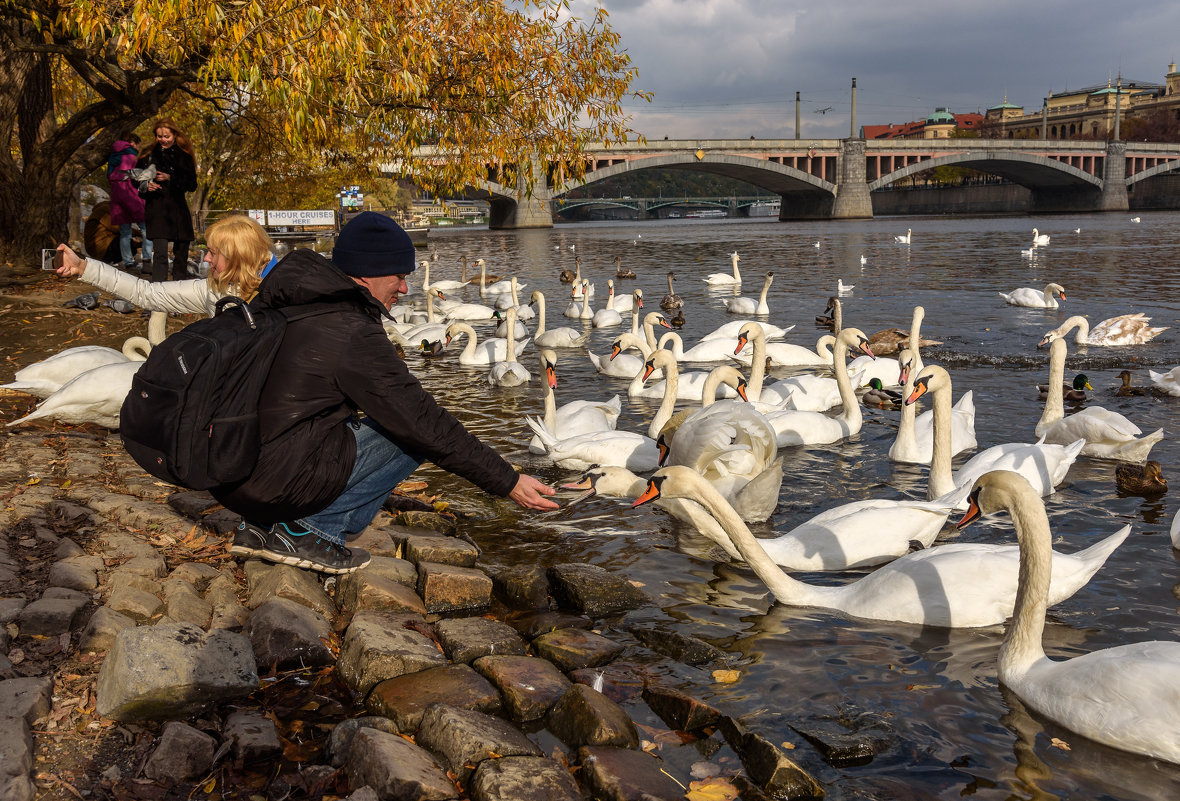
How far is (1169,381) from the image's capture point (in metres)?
10.6

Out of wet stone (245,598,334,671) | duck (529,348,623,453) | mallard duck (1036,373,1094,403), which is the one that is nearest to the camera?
wet stone (245,598,334,671)

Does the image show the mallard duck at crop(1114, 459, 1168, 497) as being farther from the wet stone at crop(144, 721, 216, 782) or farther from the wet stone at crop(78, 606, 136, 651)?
the wet stone at crop(78, 606, 136, 651)

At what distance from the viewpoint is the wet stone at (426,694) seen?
3.71 m

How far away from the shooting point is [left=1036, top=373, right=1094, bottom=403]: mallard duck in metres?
10.7

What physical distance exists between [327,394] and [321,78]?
227 inches

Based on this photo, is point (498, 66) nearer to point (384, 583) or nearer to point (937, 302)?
point (384, 583)

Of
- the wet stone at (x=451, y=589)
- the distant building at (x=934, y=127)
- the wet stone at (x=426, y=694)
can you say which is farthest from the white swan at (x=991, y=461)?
the distant building at (x=934, y=127)

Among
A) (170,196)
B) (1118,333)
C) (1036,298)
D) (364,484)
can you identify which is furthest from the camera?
(1036,298)

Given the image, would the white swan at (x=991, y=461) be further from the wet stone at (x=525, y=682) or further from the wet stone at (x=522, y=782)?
the wet stone at (x=522, y=782)

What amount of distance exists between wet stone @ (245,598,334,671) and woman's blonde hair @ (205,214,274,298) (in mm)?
2044

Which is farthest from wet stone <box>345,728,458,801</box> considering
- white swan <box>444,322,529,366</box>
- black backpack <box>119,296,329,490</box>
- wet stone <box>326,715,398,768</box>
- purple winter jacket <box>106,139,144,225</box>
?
purple winter jacket <box>106,139,144,225</box>

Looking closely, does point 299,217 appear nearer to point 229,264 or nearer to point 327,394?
point 229,264


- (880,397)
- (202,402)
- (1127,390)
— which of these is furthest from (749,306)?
(202,402)

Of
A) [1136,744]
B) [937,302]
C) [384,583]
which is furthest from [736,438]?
[937,302]
